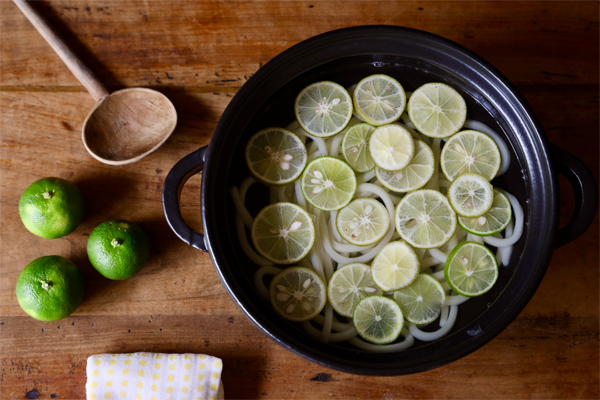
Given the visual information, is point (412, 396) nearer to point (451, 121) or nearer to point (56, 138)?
point (451, 121)

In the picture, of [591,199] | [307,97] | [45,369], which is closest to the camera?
[591,199]

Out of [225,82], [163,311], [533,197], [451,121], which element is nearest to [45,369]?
[163,311]

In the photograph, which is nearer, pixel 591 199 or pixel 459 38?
pixel 591 199

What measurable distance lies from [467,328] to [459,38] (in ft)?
3.93

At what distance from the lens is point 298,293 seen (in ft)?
4.90

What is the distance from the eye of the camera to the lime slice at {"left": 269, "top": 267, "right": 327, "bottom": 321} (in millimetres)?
1479

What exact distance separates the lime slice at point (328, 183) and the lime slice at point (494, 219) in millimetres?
462

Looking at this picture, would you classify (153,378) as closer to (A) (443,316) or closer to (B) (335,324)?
(B) (335,324)

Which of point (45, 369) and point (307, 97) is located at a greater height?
point (307, 97)

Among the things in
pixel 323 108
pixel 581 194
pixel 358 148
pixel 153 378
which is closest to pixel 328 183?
pixel 358 148

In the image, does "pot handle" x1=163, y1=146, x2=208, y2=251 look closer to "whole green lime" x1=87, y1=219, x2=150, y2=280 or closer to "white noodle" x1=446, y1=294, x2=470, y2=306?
"whole green lime" x1=87, y1=219, x2=150, y2=280

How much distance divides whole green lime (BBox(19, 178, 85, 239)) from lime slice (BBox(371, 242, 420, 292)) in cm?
117

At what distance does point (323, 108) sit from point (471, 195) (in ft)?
2.07

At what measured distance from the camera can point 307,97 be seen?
4.93ft
